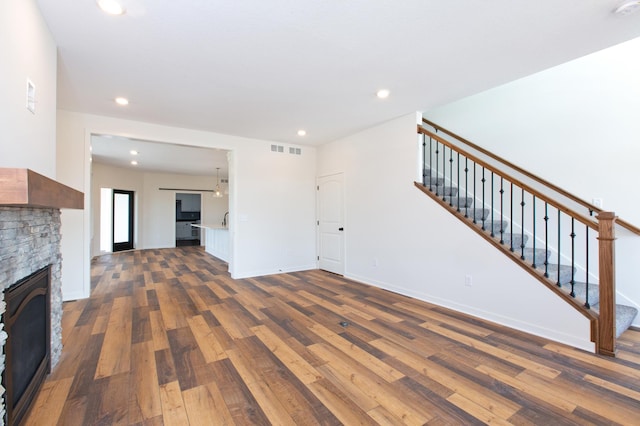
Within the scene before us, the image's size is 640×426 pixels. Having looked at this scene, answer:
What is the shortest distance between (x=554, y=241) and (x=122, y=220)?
10764mm

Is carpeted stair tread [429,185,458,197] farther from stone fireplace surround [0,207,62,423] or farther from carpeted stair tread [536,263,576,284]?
stone fireplace surround [0,207,62,423]

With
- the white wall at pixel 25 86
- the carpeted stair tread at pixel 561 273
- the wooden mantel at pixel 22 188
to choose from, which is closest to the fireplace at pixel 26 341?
the wooden mantel at pixel 22 188

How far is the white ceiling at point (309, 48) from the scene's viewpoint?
6.74 ft

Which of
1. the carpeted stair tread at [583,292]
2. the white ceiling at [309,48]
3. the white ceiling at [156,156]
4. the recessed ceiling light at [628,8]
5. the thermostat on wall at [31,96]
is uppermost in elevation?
the white ceiling at [309,48]

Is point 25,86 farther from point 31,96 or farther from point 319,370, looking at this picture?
point 319,370

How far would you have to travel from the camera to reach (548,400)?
1890 millimetres

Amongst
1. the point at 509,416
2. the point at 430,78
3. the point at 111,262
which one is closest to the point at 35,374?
the point at 509,416

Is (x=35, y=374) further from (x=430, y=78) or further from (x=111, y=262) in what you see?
(x=111, y=262)

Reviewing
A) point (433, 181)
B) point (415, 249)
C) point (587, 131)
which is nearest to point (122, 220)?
point (415, 249)

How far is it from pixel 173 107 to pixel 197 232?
29.3ft

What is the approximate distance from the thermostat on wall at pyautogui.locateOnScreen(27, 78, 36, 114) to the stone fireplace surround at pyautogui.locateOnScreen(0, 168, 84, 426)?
57cm

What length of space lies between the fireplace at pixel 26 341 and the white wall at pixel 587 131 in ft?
16.8

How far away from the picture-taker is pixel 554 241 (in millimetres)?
3672

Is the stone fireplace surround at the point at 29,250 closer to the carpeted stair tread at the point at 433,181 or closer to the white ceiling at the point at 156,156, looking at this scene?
the white ceiling at the point at 156,156
